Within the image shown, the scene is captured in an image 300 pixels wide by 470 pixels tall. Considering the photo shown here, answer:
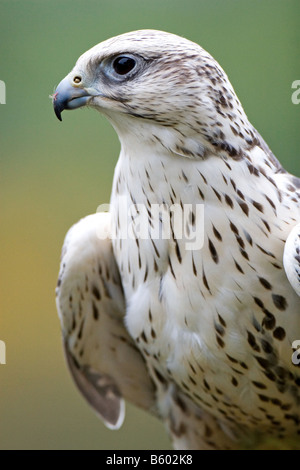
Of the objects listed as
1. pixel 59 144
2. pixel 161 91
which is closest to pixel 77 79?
pixel 161 91

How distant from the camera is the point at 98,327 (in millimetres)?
1713

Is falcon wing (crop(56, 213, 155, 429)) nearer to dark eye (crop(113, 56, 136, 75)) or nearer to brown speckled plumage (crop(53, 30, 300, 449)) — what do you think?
brown speckled plumage (crop(53, 30, 300, 449))

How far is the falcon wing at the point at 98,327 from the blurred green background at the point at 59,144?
510mm

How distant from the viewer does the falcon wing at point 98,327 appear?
1.61 m

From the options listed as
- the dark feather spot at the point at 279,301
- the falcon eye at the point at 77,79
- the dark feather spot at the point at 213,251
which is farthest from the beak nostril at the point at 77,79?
the dark feather spot at the point at 279,301

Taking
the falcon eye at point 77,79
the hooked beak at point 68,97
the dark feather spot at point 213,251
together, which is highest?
the falcon eye at point 77,79

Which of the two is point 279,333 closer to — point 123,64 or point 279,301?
point 279,301

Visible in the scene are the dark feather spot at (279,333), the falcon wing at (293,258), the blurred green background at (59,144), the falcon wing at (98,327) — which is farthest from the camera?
the blurred green background at (59,144)

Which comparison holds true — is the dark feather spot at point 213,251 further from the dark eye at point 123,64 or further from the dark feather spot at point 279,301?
the dark eye at point 123,64

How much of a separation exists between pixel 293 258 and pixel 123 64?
0.47m

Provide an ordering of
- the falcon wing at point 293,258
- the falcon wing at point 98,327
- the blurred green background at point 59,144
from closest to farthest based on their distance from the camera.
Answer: the falcon wing at point 293,258 → the falcon wing at point 98,327 → the blurred green background at point 59,144

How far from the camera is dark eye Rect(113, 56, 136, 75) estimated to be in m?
1.31

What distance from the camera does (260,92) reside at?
6.27 ft
